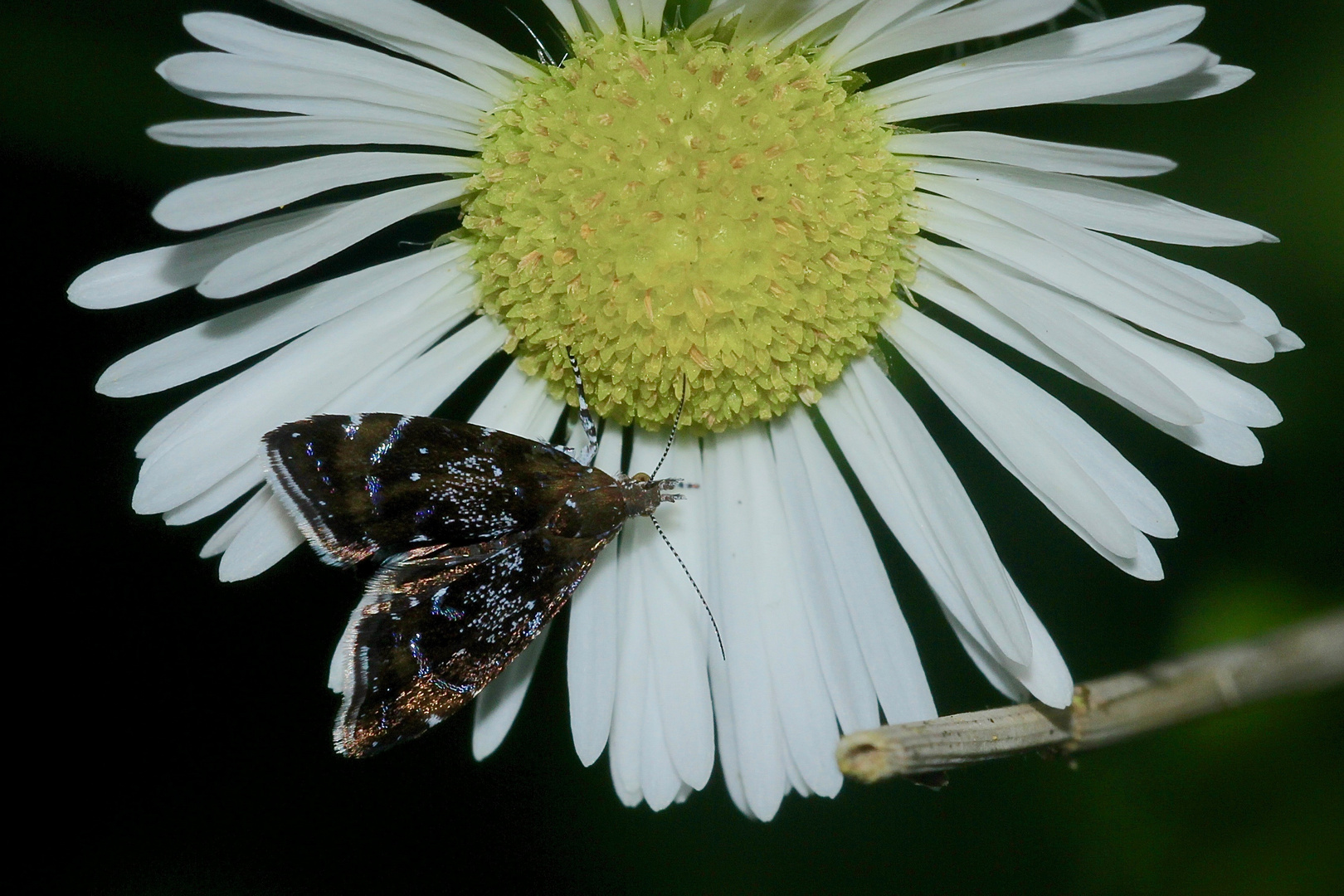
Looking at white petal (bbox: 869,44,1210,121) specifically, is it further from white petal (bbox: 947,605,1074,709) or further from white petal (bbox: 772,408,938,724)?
white petal (bbox: 947,605,1074,709)

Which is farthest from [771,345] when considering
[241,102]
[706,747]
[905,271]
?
[241,102]

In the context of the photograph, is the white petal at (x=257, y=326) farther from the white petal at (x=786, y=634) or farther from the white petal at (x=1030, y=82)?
the white petal at (x=1030, y=82)

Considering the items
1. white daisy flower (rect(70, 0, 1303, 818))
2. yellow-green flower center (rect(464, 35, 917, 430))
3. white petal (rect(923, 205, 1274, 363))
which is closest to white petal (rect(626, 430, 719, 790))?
white daisy flower (rect(70, 0, 1303, 818))

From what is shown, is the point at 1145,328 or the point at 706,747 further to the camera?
the point at 706,747

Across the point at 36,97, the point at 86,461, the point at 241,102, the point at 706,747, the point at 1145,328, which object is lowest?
the point at 706,747

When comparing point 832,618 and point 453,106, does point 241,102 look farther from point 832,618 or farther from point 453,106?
point 832,618

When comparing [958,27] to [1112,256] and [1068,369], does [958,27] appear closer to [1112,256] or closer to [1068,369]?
[1112,256]

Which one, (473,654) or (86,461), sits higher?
(86,461)
